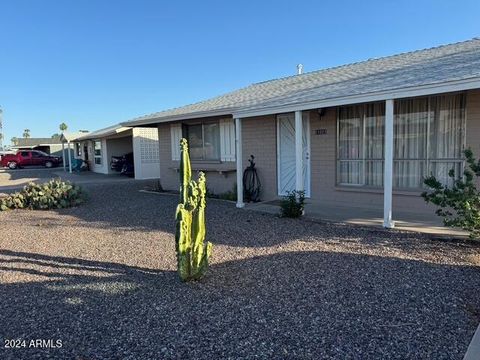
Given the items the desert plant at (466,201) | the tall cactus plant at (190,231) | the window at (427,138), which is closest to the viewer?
the tall cactus plant at (190,231)

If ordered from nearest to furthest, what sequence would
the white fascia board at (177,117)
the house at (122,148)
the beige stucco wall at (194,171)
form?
the white fascia board at (177,117) → the beige stucco wall at (194,171) → the house at (122,148)

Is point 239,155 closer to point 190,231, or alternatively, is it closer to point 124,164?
point 190,231

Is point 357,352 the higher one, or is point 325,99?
point 325,99

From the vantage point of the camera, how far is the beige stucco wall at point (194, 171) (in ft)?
39.4

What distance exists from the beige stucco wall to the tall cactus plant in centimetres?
714

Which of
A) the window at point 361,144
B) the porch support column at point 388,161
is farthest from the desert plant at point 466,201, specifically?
the window at point 361,144

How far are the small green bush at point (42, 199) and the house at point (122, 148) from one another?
265 inches

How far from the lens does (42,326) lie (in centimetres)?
352

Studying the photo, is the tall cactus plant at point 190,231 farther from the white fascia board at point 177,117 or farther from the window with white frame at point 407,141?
the white fascia board at point 177,117

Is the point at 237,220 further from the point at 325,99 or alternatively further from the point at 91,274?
the point at 91,274

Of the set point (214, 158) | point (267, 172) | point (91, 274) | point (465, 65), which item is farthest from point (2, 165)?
point (465, 65)

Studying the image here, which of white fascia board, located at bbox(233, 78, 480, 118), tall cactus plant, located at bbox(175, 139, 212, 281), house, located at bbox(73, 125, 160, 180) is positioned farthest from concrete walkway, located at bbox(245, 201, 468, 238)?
house, located at bbox(73, 125, 160, 180)

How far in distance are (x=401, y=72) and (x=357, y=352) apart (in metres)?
6.65

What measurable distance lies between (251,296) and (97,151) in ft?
91.1
